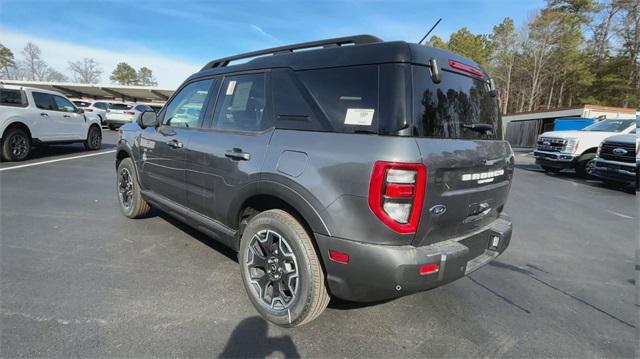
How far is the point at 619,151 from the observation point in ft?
28.8

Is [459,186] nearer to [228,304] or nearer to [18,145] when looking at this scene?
[228,304]

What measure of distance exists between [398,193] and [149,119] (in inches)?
129

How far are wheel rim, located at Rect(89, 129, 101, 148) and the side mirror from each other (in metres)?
9.37

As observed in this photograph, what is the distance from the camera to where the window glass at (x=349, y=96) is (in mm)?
2107

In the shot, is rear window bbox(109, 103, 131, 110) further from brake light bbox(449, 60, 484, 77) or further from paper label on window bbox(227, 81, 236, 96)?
brake light bbox(449, 60, 484, 77)

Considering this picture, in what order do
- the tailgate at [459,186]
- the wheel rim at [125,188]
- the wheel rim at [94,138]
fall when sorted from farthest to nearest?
1. the wheel rim at [94,138]
2. the wheel rim at [125,188]
3. the tailgate at [459,186]

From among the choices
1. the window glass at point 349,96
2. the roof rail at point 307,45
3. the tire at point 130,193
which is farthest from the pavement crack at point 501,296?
the tire at point 130,193

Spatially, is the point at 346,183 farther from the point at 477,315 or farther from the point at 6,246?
the point at 6,246

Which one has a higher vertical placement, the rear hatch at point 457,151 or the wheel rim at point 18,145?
the rear hatch at point 457,151

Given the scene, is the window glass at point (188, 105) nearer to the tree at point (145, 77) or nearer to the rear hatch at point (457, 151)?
the rear hatch at point (457, 151)

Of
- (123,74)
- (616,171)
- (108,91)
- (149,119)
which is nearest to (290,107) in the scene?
(149,119)

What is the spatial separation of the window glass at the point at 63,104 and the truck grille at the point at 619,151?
15082 millimetres

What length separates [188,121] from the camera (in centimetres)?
356

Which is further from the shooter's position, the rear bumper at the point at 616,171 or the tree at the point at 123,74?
the tree at the point at 123,74
